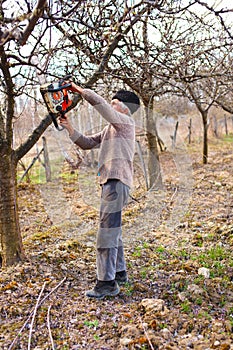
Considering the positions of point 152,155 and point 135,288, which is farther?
point 152,155

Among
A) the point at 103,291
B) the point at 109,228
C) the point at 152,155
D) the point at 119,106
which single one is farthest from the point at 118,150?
the point at 152,155

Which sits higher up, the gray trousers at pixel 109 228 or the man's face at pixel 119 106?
the man's face at pixel 119 106

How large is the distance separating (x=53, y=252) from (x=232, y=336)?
2564 millimetres

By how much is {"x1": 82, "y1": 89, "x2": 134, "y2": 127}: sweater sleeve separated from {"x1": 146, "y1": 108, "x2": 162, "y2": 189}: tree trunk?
5685 mm

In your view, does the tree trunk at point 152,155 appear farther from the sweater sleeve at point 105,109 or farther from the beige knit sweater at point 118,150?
the sweater sleeve at point 105,109

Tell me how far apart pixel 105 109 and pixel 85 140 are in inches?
26.8

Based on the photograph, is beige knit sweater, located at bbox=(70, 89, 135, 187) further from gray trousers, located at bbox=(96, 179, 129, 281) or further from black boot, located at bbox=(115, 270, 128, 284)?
black boot, located at bbox=(115, 270, 128, 284)

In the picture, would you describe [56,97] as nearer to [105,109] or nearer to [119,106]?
[105,109]

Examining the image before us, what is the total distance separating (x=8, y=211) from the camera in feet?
13.1

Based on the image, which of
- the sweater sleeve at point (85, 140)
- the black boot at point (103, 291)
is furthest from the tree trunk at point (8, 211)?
the black boot at point (103, 291)

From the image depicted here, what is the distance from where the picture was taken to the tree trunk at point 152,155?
9227mm

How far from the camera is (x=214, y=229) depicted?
5.62m

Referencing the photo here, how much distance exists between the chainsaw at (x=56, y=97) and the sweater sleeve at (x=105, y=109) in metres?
0.20

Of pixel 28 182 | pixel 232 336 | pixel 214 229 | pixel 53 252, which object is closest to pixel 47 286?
pixel 53 252
